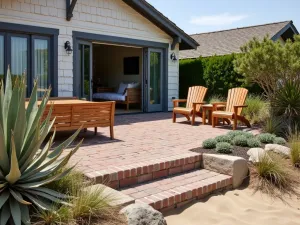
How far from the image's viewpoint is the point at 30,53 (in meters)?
8.59

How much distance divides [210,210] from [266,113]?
5.42m

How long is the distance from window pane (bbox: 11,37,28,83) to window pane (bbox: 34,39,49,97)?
289 millimetres

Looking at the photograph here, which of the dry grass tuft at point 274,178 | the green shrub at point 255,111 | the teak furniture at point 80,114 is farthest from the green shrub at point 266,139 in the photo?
the teak furniture at point 80,114

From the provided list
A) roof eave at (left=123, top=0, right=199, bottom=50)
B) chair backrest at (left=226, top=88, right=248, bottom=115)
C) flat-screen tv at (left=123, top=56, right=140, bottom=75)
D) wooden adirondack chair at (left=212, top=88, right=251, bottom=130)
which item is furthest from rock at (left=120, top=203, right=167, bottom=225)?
flat-screen tv at (left=123, top=56, right=140, bottom=75)

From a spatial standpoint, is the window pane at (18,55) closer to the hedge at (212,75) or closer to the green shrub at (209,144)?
the green shrub at (209,144)

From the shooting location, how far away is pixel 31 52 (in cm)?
859

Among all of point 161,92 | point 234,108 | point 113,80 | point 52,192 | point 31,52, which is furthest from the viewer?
point 113,80

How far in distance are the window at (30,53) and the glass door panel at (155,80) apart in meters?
3.84

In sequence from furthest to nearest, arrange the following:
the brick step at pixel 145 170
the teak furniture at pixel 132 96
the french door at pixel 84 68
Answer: the teak furniture at pixel 132 96, the french door at pixel 84 68, the brick step at pixel 145 170

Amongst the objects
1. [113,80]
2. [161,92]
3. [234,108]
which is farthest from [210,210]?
[113,80]

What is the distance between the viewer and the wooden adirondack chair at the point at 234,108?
802 centimetres

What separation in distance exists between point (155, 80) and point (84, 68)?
308 centimetres

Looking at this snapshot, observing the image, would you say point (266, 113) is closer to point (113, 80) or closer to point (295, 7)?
point (295, 7)

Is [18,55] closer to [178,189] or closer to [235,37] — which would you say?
[178,189]
